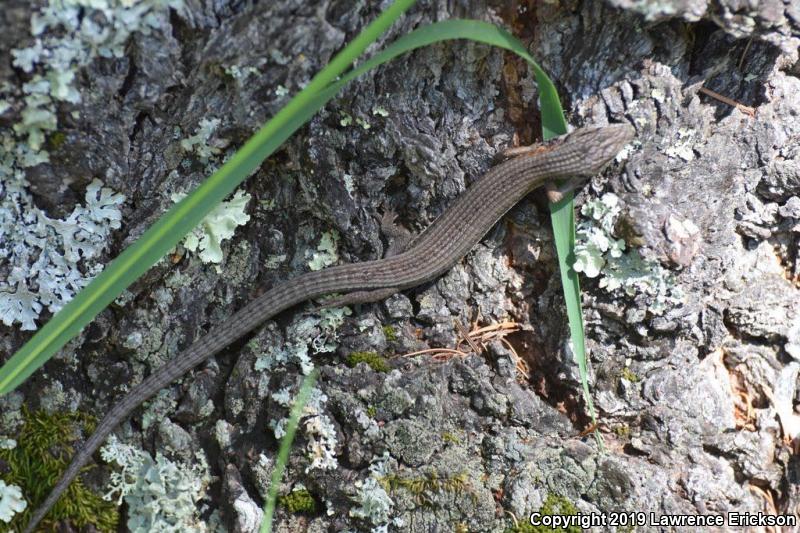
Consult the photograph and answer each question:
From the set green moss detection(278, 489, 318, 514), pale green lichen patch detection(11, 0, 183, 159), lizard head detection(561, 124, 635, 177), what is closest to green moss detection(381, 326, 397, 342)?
green moss detection(278, 489, 318, 514)

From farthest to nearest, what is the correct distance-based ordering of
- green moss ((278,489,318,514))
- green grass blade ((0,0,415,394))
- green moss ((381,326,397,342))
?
green moss ((381,326,397,342)), green moss ((278,489,318,514)), green grass blade ((0,0,415,394))

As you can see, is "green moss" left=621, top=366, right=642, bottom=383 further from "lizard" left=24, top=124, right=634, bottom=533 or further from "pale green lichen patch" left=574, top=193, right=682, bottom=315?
"lizard" left=24, top=124, right=634, bottom=533

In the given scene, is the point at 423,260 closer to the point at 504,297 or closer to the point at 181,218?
the point at 504,297

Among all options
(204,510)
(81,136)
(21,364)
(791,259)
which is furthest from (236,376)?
(791,259)

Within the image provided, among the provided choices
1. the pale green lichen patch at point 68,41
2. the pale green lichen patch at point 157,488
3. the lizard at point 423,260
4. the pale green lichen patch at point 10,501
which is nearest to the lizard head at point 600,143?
the lizard at point 423,260

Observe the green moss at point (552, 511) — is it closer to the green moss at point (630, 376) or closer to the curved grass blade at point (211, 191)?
the green moss at point (630, 376)
